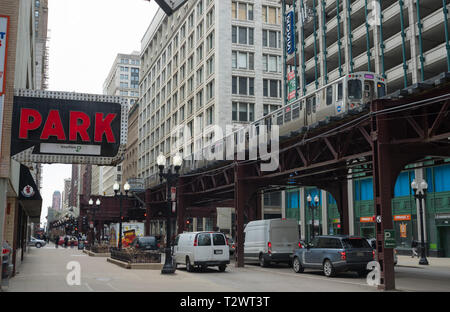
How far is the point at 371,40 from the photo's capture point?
1853 inches

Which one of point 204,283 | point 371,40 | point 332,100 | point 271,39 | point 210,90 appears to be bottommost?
point 204,283

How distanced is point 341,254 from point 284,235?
6762 millimetres

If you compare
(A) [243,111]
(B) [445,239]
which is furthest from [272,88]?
(B) [445,239]

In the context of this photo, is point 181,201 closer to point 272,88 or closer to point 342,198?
point 342,198

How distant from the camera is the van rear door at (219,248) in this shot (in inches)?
966

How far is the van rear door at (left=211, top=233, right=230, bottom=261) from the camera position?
24534mm

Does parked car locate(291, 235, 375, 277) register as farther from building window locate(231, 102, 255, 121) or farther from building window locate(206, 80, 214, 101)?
building window locate(206, 80, 214, 101)

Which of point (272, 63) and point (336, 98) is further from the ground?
point (272, 63)

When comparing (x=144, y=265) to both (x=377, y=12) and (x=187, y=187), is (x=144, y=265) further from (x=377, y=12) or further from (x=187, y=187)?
(x=377, y=12)

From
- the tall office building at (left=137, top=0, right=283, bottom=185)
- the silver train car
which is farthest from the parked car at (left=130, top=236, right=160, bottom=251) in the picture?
the silver train car

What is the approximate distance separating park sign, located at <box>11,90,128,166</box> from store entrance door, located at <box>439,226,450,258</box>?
31484 millimetres

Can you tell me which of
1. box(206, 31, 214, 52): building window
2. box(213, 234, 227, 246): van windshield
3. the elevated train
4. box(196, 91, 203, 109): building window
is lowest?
box(213, 234, 227, 246): van windshield

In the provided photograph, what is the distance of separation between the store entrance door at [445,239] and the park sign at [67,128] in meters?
31.5

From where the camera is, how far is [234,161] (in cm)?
3009
